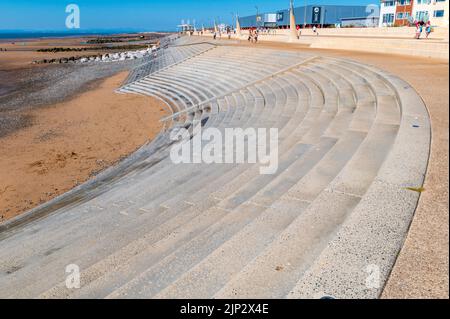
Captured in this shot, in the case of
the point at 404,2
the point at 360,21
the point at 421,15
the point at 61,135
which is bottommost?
the point at 61,135

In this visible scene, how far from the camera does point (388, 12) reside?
175 feet

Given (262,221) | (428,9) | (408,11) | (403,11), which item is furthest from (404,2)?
(262,221)

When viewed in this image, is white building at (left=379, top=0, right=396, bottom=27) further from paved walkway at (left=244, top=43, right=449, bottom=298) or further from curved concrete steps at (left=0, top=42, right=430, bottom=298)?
paved walkway at (left=244, top=43, right=449, bottom=298)

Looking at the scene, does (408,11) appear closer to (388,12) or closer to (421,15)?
(388,12)

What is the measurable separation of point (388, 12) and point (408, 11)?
448 centimetres

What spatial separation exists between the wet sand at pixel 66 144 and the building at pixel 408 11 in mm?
39666

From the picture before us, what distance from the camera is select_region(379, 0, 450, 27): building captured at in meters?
41.0

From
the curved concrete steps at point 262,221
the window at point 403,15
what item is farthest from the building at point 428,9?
the curved concrete steps at point 262,221

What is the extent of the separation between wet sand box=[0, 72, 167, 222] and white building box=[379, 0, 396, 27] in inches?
1912

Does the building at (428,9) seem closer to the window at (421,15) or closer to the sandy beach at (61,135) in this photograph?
the window at (421,15)

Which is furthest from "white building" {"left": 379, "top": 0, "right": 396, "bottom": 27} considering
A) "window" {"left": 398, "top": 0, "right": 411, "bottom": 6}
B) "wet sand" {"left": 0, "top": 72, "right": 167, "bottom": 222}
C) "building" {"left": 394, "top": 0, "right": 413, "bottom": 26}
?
"wet sand" {"left": 0, "top": 72, "right": 167, "bottom": 222}

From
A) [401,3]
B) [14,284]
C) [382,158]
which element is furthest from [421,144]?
[401,3]

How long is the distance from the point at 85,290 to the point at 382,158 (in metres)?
4.55
